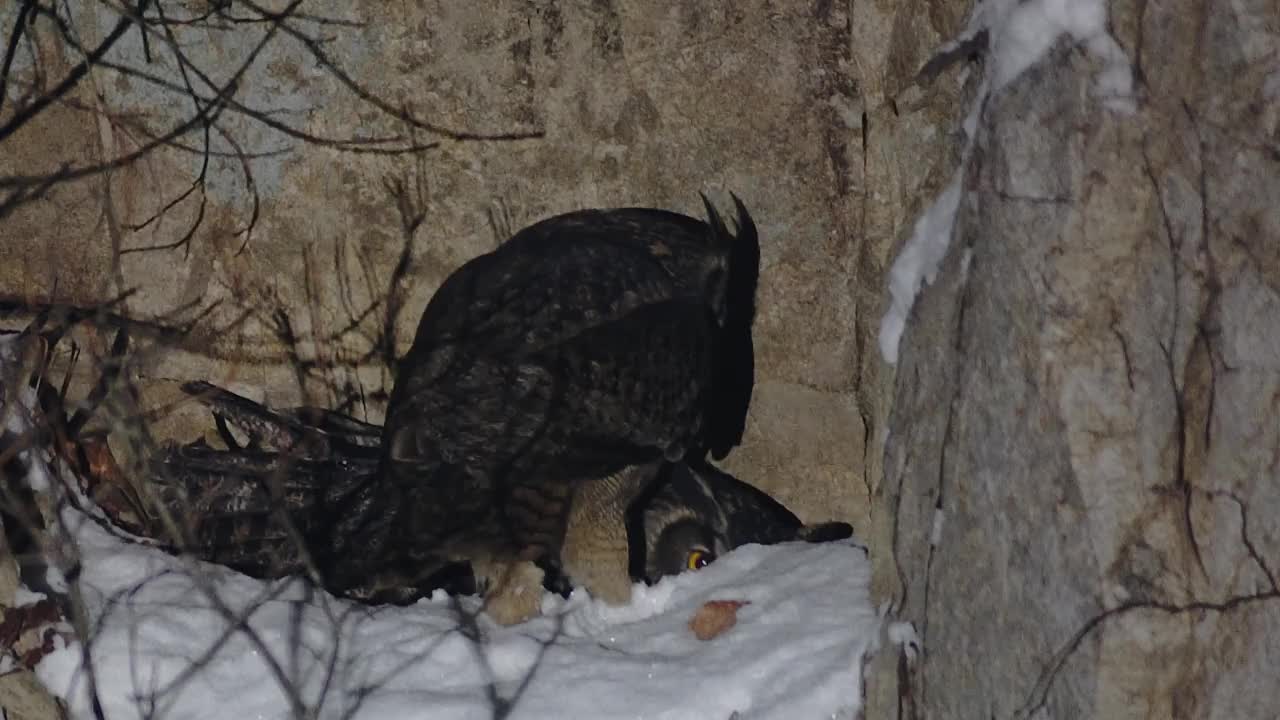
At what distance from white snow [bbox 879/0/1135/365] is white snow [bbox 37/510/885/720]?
676 mm

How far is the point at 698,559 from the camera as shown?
178 inches

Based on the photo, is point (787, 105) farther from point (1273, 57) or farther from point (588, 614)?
point (1273, 57)

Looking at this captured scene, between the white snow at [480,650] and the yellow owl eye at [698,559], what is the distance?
492mm

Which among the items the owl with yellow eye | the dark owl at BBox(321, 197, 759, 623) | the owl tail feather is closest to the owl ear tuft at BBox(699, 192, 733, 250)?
the dark owl at BBox(321, 197, 759, 623)

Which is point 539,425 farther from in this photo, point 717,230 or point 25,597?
point 25,597

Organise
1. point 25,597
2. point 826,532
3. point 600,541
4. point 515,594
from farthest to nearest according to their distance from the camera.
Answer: point 826,532
point 600,541
point 515,594
point 25,597

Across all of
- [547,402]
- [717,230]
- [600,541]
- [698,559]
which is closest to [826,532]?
[698,559]

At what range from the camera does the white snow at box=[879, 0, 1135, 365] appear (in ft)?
7.81

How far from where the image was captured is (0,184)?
4.41 meters

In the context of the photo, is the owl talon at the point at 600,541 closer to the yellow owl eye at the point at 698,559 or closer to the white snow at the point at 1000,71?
the yellow owl eye at the point at 698,559

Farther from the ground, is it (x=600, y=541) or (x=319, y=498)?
(x=319, y=498)

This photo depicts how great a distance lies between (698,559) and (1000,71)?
2306 mm

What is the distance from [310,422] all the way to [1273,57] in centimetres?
315

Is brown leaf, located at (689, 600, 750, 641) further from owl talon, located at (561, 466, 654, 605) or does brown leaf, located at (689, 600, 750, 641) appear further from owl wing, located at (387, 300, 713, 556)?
owl wing, located at (387, 300, 713, 556)
